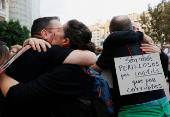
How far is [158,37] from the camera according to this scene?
20500mm

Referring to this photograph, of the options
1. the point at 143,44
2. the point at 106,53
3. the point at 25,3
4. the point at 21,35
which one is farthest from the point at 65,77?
the point at 25,3

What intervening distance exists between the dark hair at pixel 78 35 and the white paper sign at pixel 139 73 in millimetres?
332

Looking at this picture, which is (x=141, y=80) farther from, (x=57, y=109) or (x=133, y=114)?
(x=57, y=109)

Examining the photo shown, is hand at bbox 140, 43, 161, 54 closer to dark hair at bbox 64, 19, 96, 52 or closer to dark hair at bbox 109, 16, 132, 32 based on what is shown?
dark hair at bbox 109, 16, 132, 32

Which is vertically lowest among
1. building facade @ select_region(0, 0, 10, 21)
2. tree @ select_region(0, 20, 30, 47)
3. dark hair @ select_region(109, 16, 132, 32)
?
tree @ select_region(0, 20, 30, 47)

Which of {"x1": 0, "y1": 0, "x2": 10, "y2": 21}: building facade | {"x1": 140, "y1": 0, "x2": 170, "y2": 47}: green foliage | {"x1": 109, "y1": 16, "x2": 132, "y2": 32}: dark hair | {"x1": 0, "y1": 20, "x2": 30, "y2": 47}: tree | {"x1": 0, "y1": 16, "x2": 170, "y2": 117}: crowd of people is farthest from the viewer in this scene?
{"x1": 0, "y1": 0, "x2": 10, "y2": 21}: building facade

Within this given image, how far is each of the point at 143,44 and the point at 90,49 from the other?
566mm

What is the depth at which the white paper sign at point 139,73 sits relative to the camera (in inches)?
56.4

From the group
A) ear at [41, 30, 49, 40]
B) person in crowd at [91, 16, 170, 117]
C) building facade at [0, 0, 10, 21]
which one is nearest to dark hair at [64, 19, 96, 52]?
person in crowd at [91, 16, 170, 117]

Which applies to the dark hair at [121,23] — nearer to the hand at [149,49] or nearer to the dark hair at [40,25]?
the hand at [149,49]

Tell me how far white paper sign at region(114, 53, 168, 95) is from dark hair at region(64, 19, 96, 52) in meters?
0.33

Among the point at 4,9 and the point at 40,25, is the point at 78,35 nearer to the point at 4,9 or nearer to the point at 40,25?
the point at 40,25

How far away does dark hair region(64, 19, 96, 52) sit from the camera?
1322 mm

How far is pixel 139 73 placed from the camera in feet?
4.79
